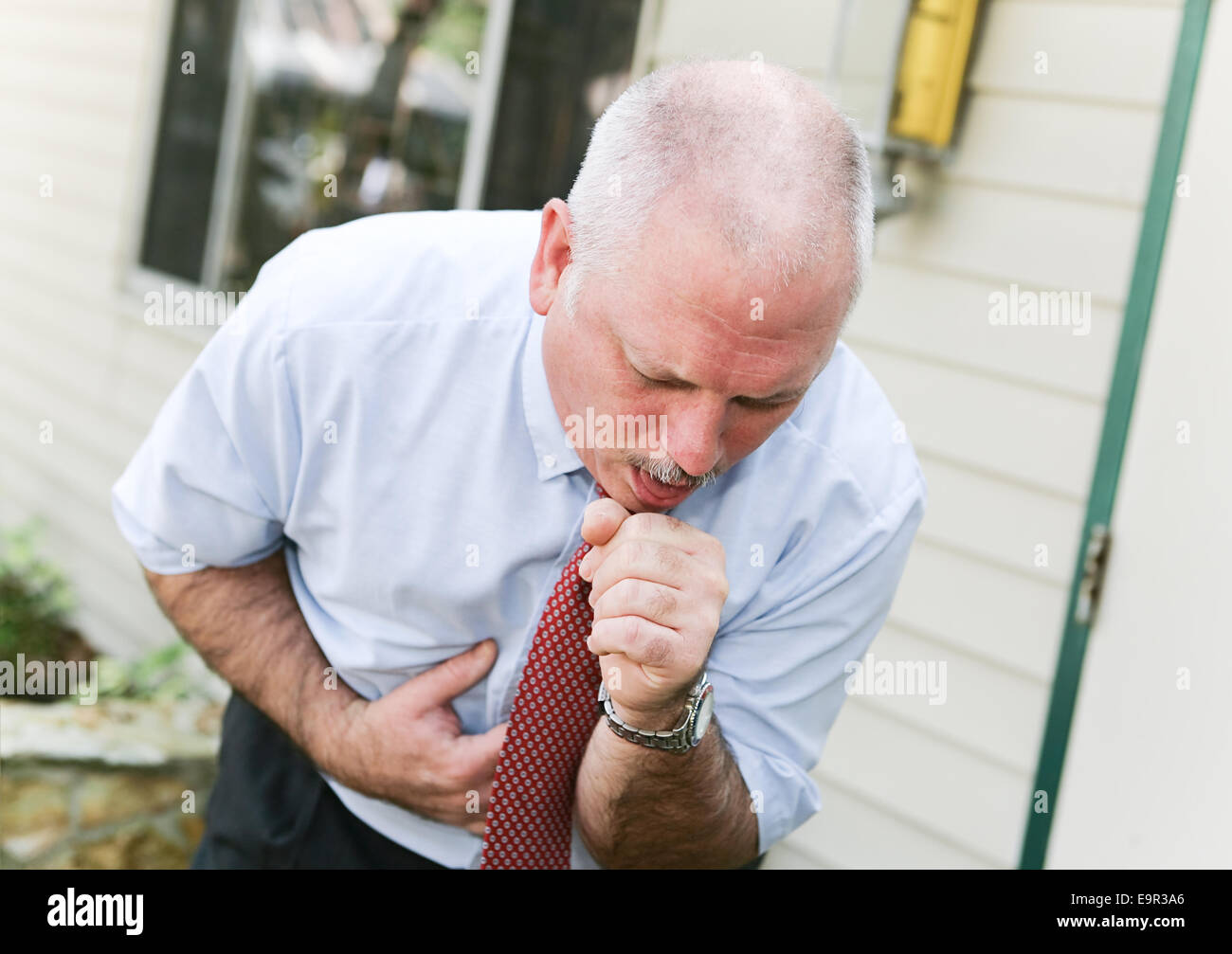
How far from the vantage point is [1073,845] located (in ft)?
8.57

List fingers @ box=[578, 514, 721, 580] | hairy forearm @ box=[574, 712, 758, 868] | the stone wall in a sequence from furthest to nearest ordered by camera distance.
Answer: the stone wall, hairy forearm @ box=[574, 712, 758, 868], fingers @ box=[578, 514, 721, 580]

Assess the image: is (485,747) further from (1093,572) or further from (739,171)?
(1093,572)

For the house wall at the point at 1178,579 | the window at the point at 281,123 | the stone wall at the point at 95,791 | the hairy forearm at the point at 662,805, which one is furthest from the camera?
the window at the point at 281,123

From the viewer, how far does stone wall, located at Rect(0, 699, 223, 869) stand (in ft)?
10.7

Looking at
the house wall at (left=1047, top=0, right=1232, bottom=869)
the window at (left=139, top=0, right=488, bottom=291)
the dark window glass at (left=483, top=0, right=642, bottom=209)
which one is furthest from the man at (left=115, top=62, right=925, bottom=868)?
the window at (left=139, top=0, right=488, bottom=291)

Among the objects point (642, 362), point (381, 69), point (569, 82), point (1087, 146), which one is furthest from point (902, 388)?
point (381, 69)

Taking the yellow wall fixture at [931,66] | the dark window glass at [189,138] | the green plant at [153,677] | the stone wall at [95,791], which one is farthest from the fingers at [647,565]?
the dark window glass at [189,138]

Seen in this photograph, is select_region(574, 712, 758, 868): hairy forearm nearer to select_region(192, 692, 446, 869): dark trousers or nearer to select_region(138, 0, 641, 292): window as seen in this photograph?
select_region(192, 692, 446, 869): dark trousers

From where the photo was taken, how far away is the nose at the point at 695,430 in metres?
1.34

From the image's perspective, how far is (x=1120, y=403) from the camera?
2.59 meters

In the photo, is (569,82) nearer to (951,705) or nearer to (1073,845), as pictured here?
(951,705)

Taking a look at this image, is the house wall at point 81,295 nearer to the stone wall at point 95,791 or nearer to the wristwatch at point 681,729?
the stone wall at point 95,791

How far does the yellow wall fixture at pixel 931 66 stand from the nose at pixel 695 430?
164cm

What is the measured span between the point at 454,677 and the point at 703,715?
0.44m
